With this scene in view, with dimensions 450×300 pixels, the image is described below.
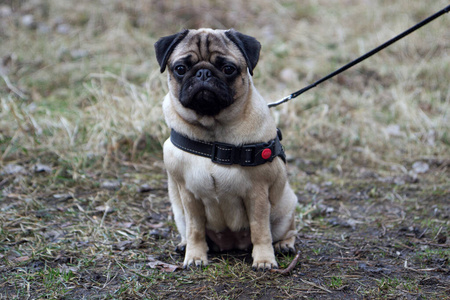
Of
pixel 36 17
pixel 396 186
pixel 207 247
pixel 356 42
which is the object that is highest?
pixel 36 17

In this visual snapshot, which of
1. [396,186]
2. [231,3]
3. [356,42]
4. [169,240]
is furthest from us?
[231,3]

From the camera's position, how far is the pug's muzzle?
2895 millimetres

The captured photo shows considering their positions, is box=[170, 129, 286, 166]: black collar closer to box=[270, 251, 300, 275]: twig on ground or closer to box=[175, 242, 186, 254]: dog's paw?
box=[270, 251, 300, 275]: twig on ground

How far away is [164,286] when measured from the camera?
295 cm

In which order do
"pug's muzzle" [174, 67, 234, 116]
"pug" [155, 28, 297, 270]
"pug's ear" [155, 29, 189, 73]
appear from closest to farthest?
"pug's muzzle" [174, 67, 234, 116]
"pug" [155, 28, 297, 270]
"pug's ear" [155, 29, 189, 73]

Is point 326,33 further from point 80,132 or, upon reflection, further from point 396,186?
point 80,132

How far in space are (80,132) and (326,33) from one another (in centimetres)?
612

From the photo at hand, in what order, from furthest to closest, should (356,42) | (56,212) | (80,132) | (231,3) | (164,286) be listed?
(231,3), (356,42), (80,132), (56,212), (164,286)

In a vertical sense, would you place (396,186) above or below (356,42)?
below

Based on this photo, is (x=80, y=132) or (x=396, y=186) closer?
(x=396, y=186)

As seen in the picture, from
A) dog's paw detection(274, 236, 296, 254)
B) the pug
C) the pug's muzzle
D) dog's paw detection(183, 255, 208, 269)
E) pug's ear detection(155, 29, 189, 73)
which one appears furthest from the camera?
dog's paw detection(274, 236, 296, 254)

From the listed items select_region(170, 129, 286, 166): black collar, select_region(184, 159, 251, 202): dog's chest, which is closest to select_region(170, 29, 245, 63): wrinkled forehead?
select_region(170, 129, 286, 166): black collar

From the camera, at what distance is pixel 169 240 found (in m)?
3.89

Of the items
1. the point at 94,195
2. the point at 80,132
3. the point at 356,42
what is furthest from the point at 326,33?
the point at 94,195
